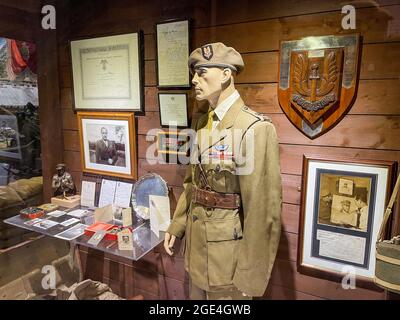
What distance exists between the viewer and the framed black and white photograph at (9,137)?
1869mm

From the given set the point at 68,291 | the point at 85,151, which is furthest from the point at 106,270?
the point at 85,151

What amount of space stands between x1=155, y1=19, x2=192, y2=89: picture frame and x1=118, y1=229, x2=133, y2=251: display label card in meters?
0.76

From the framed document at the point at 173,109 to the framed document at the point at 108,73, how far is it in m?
0.15

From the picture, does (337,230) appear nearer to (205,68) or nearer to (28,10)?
(205,68)

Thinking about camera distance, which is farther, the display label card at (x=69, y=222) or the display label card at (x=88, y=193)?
the display label card at (x=88, y=193)

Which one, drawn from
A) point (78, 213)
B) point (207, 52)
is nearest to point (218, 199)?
point (207, 52)

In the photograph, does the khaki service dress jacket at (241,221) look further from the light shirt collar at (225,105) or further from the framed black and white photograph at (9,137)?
the framed black and white photograph at (9,137)

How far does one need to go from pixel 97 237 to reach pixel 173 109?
2.47 feet

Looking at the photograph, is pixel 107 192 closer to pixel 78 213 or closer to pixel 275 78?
pixel 78 213

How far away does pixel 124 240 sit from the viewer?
1505 millimetres

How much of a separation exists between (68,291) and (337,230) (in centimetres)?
151

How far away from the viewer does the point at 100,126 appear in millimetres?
1886

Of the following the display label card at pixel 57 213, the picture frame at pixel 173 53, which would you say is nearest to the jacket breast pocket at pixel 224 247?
the picture frame at pixel 173 53

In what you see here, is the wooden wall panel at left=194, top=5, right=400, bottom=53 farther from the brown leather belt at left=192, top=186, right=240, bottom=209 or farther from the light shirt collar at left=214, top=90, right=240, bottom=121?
the brown leather belt at left=192, top=186, right=240, bottom=209
